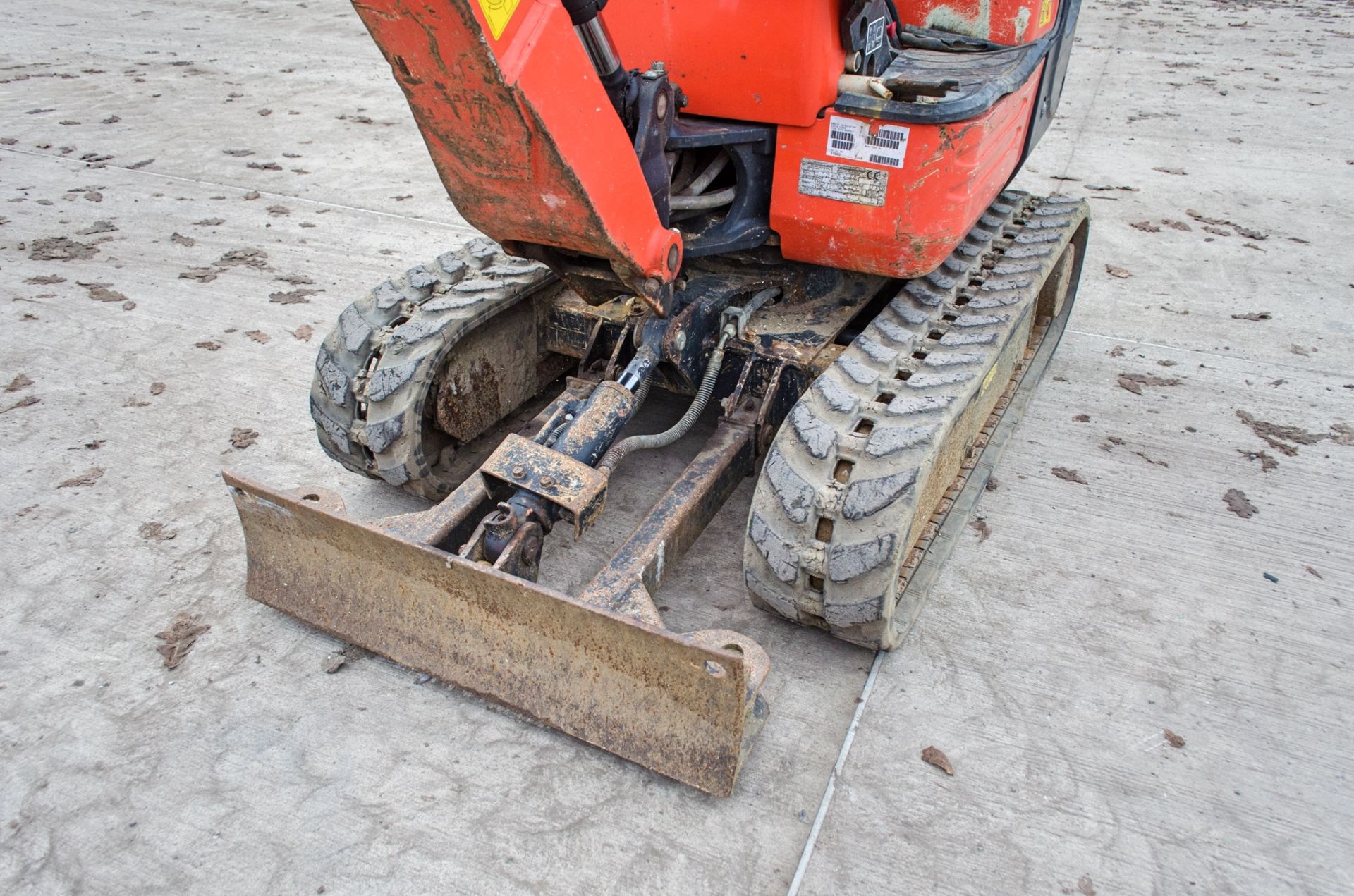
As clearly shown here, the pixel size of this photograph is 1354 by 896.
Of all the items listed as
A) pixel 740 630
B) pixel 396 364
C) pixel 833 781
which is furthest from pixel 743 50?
pixel 833 781

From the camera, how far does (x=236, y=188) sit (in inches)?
265

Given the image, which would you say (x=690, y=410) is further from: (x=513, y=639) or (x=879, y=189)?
(x=513, y=639)

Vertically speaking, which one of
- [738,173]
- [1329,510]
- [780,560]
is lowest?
[1329,510]

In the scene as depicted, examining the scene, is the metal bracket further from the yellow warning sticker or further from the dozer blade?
the yellow warning sticker

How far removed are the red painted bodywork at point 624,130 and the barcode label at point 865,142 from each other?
2cm

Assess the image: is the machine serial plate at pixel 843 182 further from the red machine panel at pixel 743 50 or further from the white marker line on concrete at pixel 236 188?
the white marker line on concrete at pixel 236 188

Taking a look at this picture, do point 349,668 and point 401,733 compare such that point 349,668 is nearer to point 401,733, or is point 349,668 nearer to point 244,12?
point 401,733

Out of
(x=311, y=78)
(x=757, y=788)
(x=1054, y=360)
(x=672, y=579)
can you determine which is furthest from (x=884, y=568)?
(x=311, y=78)

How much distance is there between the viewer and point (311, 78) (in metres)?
9.38

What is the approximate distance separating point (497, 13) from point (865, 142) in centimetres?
128

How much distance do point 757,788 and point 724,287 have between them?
1735mm

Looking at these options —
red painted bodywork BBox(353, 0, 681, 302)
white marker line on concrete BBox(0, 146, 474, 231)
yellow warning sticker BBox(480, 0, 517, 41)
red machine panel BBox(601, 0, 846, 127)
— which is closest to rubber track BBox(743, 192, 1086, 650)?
red painted bodywork BBox(353, 0, 681, 302)

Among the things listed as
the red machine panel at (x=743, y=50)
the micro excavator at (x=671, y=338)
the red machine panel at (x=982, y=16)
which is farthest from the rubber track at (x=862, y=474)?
the red machine panel at (x=982, y=16)

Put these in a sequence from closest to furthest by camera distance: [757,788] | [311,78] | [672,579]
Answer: [757,788] → [672,579] → [311,78]
